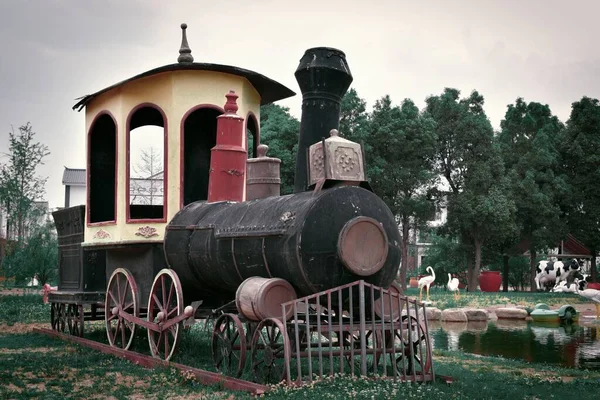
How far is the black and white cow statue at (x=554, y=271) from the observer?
37.4m

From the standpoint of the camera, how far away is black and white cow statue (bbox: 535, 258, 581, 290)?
37438 millimetres

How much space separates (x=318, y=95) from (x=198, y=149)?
4134 mm

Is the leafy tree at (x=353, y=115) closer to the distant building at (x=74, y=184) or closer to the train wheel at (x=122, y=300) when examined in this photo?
the distant building at (x=74, y=184)

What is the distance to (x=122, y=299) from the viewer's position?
12.3 metres

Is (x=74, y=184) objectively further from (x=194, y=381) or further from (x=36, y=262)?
(x=194, y=381)

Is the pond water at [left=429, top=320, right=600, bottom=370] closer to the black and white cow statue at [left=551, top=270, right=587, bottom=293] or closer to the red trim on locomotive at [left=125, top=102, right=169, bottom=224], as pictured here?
the red trim on locomotive at [left=125, top=102, right=169, bottom=224]

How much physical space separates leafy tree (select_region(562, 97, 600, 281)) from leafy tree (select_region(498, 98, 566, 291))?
0.72m

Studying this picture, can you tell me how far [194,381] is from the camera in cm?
914

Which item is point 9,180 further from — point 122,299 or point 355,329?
point 355,329

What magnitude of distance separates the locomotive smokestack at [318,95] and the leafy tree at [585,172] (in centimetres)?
3065

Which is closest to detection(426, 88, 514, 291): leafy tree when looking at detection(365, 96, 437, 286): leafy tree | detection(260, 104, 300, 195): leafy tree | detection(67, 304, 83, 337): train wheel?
detection(365, 96, 437, 286): leafy tree

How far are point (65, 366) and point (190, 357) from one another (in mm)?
1740

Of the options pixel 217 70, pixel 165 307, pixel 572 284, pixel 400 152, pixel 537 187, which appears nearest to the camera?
pixel 165 307

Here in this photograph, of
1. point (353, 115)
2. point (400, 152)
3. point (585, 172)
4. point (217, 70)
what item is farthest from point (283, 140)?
point (217, 70)
